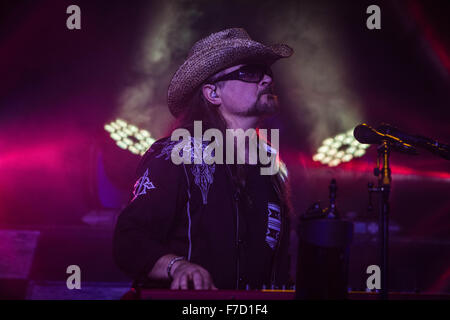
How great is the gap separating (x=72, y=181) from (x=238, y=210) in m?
3.93

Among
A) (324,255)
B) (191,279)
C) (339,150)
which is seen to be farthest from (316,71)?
(324,255)

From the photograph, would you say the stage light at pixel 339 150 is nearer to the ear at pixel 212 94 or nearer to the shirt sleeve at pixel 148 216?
the ear at pixel 212 94

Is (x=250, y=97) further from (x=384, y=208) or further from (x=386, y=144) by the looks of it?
(x=384, y=208)

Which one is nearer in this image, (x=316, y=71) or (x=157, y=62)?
(x=157, y=62)

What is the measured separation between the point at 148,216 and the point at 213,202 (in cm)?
48

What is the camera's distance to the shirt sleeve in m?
2.04

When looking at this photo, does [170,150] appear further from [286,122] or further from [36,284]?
[286,122]

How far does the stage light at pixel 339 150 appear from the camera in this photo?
6262 millimetres

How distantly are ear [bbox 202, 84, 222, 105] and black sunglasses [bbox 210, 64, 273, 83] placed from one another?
0.16 metres

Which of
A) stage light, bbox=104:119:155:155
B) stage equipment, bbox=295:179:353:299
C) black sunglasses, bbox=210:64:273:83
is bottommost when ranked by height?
stage equipment, bbox=295:179:353:299

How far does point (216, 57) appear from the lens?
9.91 feet

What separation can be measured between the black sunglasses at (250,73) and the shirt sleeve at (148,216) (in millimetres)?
887

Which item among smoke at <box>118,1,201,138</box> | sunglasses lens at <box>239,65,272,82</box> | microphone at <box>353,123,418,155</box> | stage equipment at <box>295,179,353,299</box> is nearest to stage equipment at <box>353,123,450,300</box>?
microphone at <box>353,123,418,155</box>

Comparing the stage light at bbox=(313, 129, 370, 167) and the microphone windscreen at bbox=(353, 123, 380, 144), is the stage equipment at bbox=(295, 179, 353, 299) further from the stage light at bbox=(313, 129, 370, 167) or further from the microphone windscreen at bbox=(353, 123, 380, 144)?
the stage light at bbox=(313, 129, 370, 167)
